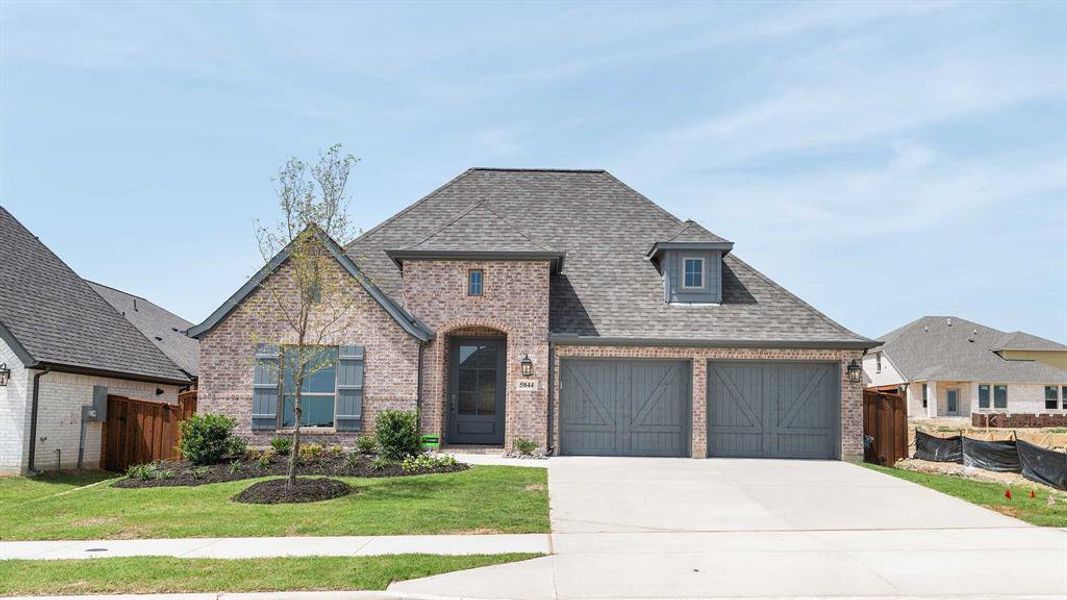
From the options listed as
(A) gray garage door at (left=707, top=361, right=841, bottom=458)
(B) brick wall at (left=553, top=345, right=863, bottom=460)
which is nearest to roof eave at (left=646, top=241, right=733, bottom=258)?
(B) brick wall at (left=553, top=345, right=863, bottom=460)

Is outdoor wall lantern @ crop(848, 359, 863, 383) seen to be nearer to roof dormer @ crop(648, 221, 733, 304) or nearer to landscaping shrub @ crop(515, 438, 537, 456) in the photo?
roof dormer @ crop(648, 221, 733, 304)

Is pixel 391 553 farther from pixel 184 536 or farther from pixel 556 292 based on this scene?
pixel 556 292

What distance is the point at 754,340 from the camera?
65.3ft

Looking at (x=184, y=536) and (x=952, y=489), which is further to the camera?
(x=952, y=489)

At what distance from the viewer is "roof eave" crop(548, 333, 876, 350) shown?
1978 centimetres

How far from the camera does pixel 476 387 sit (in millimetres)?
20594

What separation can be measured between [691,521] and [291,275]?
11170 millimetres

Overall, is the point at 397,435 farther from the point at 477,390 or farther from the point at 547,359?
the point at 547,359

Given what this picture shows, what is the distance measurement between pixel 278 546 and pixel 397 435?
7.43 metres

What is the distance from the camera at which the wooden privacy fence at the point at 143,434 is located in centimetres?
2053

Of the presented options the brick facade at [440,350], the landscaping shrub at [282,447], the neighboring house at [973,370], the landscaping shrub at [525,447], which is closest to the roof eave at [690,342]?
the brick facade at [440,350]

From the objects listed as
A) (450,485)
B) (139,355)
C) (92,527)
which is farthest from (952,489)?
(139,355)

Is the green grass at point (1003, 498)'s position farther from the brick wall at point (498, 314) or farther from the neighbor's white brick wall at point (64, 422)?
the neighbor's white brick wall at point (64, 422)

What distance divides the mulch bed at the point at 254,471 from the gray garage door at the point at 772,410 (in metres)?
6.40
